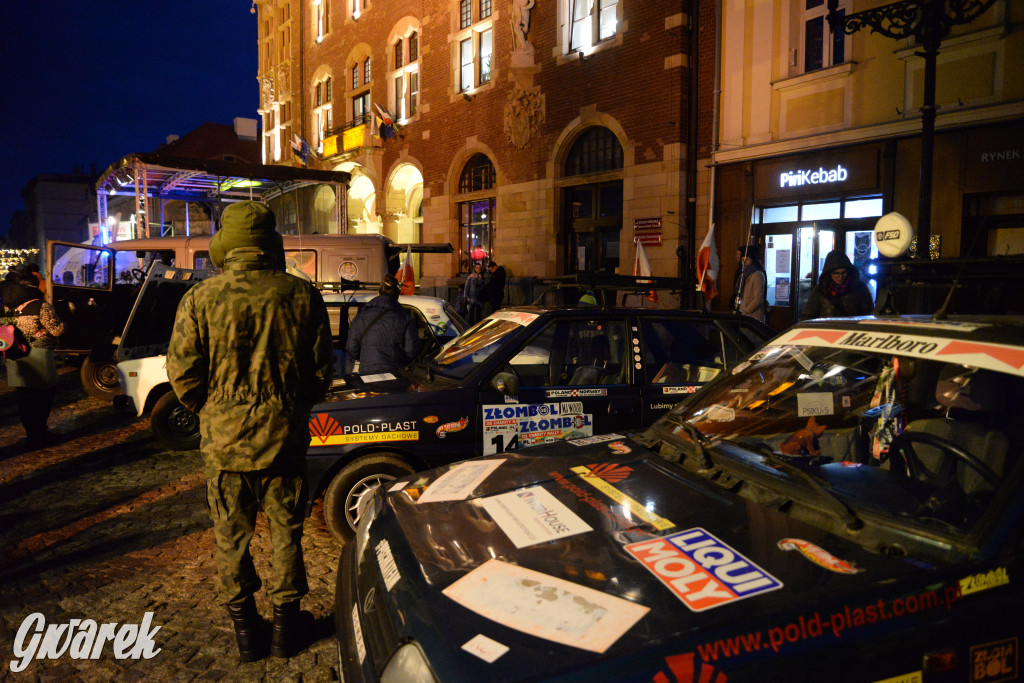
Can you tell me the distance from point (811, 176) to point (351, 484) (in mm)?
10096

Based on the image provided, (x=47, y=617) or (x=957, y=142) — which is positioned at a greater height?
(x=957, y=142)

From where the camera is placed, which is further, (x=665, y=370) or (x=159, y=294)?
(x=159, y=294)

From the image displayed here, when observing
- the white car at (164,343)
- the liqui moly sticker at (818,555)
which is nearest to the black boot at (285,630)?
the liqui moly sticker at (818,555)

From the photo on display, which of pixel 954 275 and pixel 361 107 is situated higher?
pixel 361 107

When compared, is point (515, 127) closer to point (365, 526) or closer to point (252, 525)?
point (252, 525)

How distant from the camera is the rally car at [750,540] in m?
1.68

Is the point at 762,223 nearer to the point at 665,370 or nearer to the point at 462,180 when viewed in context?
the point at 665,370

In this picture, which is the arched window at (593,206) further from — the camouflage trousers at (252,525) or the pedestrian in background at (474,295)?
the camouflage trousers at (252,525)

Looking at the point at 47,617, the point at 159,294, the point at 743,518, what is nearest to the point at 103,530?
the point at 47,617

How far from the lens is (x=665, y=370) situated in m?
5.05

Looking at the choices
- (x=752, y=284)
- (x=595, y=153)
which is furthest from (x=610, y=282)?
(x=595, y=153)

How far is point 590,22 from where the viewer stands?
52.6ft

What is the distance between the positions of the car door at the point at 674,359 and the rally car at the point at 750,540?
5.20 ft

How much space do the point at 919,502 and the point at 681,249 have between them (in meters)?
11.8
